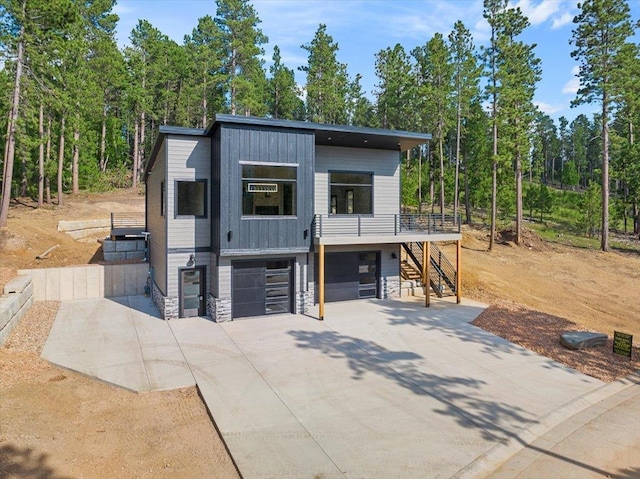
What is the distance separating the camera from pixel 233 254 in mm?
12438

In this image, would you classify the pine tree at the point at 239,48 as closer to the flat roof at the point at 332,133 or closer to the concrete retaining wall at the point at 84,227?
the concrete retaining wall at the point at 84,227

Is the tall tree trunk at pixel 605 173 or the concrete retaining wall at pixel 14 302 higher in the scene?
the tall tree trunk at pixel 605 173

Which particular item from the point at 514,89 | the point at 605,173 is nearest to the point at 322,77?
the point at 514,89

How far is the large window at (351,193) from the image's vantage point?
15141 mm

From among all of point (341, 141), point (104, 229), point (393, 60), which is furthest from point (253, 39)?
point (341, 141)

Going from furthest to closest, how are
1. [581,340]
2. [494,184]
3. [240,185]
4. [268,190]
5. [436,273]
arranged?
[494,184]
[436,273]
[268,190]
[240,185]
[581,340]

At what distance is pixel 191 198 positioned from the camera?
522 inches

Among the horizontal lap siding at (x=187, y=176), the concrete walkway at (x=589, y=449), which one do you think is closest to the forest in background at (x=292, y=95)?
the horizontal lap siding at (x=187, y=176)

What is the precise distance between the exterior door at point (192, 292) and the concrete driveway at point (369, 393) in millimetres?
622

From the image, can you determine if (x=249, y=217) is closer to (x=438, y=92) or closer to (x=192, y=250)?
(x=192, y=250)

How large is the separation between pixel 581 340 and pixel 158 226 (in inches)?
561

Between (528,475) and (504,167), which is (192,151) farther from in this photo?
(504,167)

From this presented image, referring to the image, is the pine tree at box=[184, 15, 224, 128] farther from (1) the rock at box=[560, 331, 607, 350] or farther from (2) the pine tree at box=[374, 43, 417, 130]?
(1) the rock at box=[560, 331, 607, 350]

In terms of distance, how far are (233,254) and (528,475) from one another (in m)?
9.37
